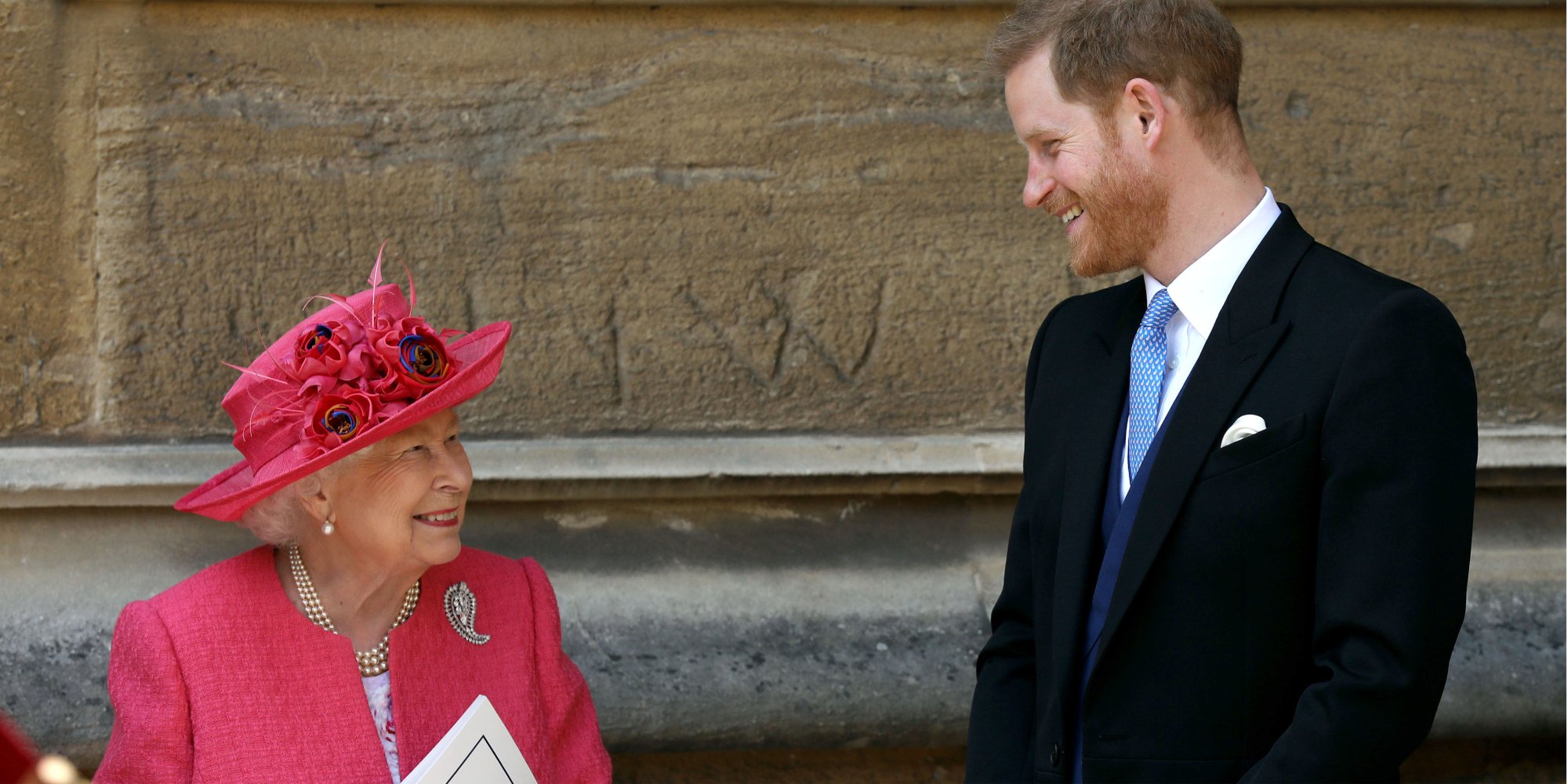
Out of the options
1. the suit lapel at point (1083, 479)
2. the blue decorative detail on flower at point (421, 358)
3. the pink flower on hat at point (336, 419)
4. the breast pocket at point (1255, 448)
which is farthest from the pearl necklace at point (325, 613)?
the breast pocket at point (1255, 448)

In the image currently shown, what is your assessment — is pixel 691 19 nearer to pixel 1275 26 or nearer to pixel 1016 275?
pixel 1016 275

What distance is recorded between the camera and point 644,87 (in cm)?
303

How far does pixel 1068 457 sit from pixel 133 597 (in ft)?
Answer: 6.51

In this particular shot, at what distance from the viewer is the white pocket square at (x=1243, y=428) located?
163 cm

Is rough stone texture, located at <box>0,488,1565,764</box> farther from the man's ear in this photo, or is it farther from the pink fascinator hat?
the man's ear

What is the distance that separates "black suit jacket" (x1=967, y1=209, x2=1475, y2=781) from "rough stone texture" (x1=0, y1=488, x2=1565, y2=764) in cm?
103

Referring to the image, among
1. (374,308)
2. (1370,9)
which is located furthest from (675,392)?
(1370,9)

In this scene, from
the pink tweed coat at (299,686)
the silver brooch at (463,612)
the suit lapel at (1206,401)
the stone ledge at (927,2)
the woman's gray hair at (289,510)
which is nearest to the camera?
the suit lapel at (1206,401)

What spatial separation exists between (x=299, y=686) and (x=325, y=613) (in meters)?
0.13

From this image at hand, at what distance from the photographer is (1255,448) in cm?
163

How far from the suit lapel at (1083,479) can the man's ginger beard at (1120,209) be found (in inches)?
4.4

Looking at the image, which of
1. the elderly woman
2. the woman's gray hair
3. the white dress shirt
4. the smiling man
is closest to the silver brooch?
the elderly woman

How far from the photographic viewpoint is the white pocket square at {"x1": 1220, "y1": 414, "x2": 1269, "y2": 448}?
Answer: 163cm

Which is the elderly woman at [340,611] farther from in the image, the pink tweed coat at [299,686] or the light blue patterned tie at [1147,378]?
the light blue patterned tie at [1147,378]
